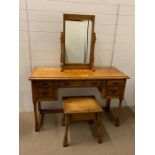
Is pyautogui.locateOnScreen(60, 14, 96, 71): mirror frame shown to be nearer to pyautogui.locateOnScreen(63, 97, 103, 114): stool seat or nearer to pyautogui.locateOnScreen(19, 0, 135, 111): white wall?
pyautogui.locateOnScreen(19, 0, 135, 111): white wall

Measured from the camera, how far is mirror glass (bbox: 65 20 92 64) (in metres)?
2.14

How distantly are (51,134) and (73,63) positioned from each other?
96 centimetres

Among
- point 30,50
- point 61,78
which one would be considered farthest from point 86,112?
point 30,50

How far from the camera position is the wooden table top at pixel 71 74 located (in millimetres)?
1952

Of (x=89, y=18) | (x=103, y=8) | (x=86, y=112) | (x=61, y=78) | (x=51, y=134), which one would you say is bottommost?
(x=51, y=134)

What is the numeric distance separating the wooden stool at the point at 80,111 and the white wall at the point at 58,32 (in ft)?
1.76

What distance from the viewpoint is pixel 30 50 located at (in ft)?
7.45

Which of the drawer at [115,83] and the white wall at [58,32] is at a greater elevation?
the white wall at [58,32]

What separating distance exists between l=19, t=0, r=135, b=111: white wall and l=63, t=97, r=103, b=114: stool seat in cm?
46

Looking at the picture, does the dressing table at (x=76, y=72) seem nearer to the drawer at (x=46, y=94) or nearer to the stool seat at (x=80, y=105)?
the drawer at (x=46, y=94)

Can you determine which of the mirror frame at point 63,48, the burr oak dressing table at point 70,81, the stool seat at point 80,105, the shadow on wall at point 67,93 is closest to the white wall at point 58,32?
the shadow on wall at point 67,93
